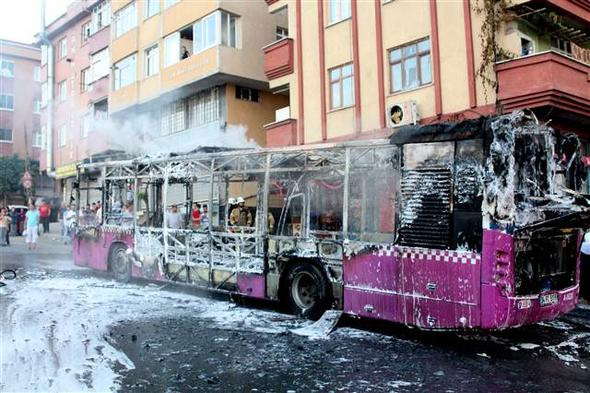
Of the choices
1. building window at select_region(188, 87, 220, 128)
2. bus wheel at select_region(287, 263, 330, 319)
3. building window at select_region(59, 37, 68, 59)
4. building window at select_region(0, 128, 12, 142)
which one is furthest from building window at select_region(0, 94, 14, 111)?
bus wheel at select_region(287, 263, 330, 319)

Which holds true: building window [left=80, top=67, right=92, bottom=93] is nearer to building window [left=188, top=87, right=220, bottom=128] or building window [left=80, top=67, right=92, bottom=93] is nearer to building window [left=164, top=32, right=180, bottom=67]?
building window [left=164, top=32, right=180, bottom=67]

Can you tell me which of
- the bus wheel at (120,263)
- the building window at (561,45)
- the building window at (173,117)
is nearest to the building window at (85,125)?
the building window at (173,117)

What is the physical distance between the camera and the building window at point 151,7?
2372cm

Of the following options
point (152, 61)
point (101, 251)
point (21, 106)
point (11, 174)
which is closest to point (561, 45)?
point (101, 251)

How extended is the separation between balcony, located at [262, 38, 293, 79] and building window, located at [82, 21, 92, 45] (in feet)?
58.3

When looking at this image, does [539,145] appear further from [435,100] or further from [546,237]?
[435,100]

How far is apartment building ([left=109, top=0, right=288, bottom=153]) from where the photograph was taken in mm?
20375

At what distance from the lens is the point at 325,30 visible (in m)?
16.8

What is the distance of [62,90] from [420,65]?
27.7 metres

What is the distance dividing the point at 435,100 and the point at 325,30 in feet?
16.3

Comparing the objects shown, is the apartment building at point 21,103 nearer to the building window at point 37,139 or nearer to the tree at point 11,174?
the building window at point 37,139

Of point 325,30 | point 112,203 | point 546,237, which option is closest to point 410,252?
point 546,237

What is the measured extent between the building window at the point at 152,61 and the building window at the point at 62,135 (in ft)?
39.1

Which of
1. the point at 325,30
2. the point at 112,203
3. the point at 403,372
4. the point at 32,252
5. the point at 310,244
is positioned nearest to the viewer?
the point at 403,372
